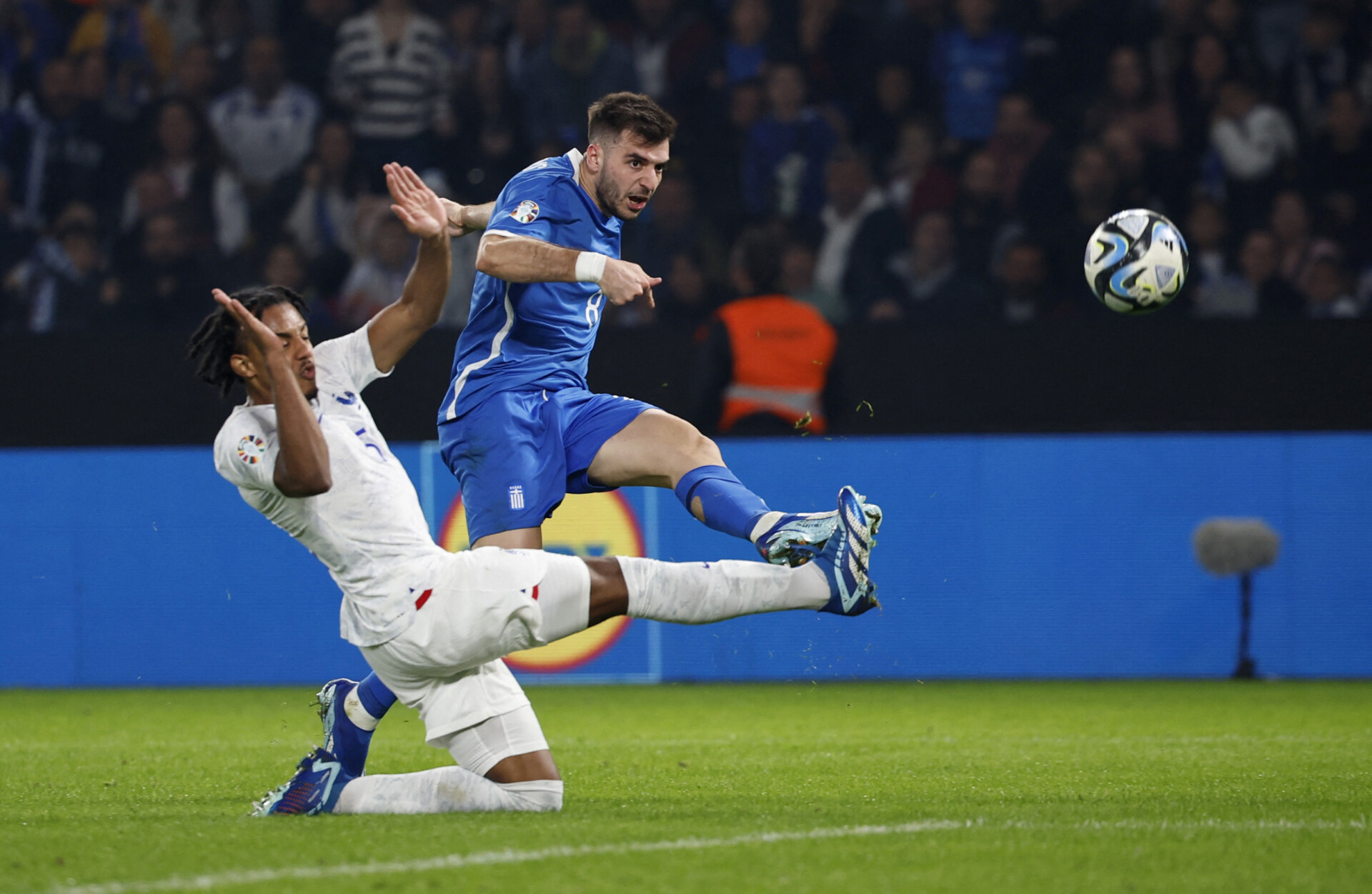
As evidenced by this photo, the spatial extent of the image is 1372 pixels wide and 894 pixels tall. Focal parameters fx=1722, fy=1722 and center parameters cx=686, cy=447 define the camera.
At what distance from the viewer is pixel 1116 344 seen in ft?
32.5

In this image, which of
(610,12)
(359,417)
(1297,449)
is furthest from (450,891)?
(610,12)

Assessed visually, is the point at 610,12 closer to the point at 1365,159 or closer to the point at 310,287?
the point at 310,287

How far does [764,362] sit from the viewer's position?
10078 mm

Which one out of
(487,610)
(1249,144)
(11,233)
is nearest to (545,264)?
(487,610)

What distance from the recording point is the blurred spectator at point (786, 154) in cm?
1130

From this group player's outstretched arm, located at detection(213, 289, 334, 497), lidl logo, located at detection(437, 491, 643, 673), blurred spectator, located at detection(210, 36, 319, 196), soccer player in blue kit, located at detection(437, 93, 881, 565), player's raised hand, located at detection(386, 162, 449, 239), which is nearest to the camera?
player's outstretched arm, located at detection(213, 289, 334, 497)

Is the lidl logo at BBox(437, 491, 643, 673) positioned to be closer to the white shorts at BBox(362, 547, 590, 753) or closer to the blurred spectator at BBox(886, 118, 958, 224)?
the blurred spectator at BBox(886, 118, 958, 224)

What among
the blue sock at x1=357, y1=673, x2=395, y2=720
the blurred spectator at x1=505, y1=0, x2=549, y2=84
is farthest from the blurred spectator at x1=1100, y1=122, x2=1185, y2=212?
the blue sock at x1=357, y1=673, x2=395, y2=720

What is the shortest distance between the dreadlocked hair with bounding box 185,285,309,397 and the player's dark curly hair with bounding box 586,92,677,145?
128cm

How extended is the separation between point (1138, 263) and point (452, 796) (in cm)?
314

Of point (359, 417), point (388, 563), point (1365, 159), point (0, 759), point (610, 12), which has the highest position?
point (610, 12)

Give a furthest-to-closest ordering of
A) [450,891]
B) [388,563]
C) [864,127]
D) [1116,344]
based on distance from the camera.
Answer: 1. [864,127]
2. [1116,344]
3. [388,563]
4. [450,891]

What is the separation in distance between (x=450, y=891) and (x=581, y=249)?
8.44 ft

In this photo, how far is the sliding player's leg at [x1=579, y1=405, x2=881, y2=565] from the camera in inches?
197
